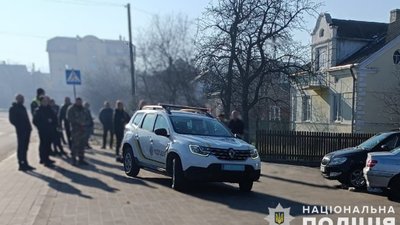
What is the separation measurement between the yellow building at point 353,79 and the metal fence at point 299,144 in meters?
7.15

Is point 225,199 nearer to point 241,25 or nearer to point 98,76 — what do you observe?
point 241,25

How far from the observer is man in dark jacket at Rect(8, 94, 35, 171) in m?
→ 12.7

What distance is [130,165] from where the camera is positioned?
12.2m

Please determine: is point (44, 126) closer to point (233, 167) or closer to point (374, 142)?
point (233, 167)

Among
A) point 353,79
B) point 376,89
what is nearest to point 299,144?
point 353,79

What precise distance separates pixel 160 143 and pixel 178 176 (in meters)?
1.19

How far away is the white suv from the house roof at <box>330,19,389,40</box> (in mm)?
21468

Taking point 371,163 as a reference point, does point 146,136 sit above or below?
above

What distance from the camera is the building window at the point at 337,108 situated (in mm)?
29948

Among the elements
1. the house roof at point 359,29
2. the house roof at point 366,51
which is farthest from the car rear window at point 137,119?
the house roof at point 359,29

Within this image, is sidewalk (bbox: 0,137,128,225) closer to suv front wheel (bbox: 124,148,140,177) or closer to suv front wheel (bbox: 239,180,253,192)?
suv front wheel (bbox: 124,148,140,177)

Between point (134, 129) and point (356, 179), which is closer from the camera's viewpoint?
point (356, 179)

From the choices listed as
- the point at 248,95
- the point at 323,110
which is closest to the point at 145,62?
the point at 323,110

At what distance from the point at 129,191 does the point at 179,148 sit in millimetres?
1314
